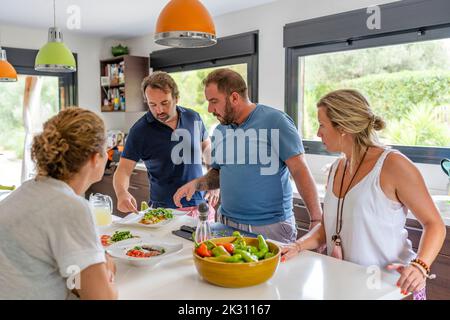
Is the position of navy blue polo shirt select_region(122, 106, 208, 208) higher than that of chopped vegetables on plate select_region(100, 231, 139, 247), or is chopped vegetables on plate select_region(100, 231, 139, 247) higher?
navy blue polo shirt select_region(122, 106, 208, 208)

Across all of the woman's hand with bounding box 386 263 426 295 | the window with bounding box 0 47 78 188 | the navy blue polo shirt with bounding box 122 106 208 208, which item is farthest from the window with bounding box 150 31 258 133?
the woman's hand with bounding box 386 263 426 295

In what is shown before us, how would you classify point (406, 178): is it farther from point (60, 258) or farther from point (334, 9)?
point (334, 9)

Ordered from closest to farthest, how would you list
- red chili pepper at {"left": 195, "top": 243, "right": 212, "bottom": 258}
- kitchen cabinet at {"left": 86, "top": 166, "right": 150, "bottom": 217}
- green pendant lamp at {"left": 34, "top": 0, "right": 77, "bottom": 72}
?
red chili pepper at {"left": 195, "top": 243, "right": 212, "bottom": 258} → green pendant lamp at {"left": 34, "top": 0, "right": 77, "bottom": 72} → kitchen cabinet at {"left": 86, "top": 166, "right": 150, "bottom": 217}

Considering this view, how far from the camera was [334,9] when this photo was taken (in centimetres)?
352

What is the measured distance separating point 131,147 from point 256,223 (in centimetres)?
103

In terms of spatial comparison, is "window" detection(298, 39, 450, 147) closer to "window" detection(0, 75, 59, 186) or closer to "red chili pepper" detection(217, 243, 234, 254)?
"red chili pepper" detection(217, 243, 234, 254)

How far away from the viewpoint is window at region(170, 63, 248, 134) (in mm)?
4914

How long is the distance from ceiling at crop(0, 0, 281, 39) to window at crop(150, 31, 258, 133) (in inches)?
13.1

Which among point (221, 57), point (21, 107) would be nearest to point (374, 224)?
point (221, 57)

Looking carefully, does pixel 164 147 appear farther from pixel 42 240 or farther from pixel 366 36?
pixel 366 36

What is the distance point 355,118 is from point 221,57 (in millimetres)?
3095

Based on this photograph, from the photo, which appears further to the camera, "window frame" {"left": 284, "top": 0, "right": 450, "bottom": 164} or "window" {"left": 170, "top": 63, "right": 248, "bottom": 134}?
"window" {"left": 170, "top": 63, "right": 248, "bottom": 134}

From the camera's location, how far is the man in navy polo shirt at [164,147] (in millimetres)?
2637
